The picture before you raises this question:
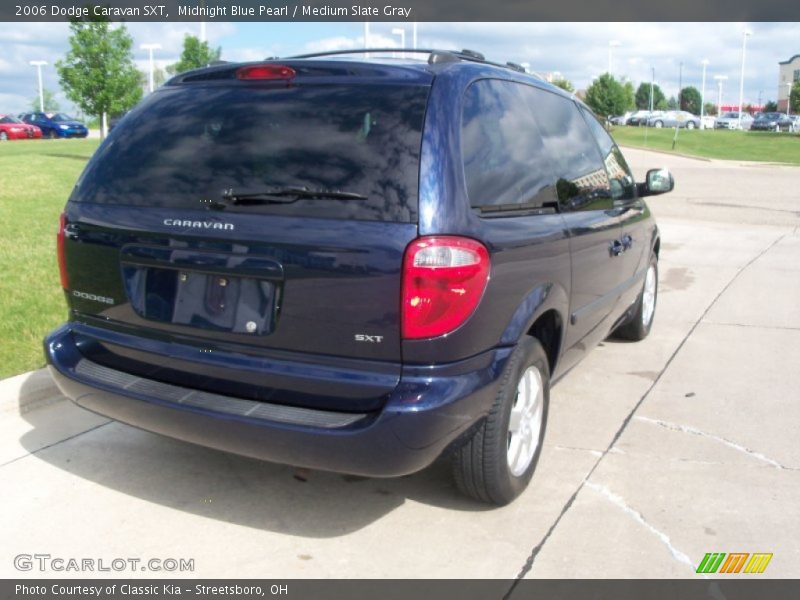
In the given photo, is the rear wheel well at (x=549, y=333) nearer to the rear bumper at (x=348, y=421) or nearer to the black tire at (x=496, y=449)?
the black tire at (x=496, y=449)

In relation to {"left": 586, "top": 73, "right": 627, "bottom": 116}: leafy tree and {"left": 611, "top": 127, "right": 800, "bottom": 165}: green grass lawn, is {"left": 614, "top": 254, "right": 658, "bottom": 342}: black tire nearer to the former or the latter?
{"left": 611, "top": 127, "right": 800, "bottom": 165}: green grass lawn

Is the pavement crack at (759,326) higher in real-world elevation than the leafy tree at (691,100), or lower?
lower

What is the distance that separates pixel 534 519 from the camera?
140 inches

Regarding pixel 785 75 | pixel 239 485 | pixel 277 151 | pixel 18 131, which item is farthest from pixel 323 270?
pixel 785 75

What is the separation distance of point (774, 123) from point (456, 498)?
7077 cm

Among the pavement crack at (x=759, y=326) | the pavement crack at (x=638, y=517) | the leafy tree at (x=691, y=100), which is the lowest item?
the pavement crack at (x=638, y=517)

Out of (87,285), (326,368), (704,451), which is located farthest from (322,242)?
(704,451)

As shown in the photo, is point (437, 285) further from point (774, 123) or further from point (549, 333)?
point (774, 123)

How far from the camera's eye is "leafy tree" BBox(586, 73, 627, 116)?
59.2m

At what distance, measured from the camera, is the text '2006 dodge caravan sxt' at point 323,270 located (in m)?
2.98

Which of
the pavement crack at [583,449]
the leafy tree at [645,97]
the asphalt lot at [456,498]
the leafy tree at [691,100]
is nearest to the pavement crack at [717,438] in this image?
the asphalt lot at [456,498]

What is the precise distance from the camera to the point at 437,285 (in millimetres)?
2963

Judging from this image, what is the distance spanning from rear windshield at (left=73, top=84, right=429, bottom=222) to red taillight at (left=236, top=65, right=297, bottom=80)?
0.19 ft
